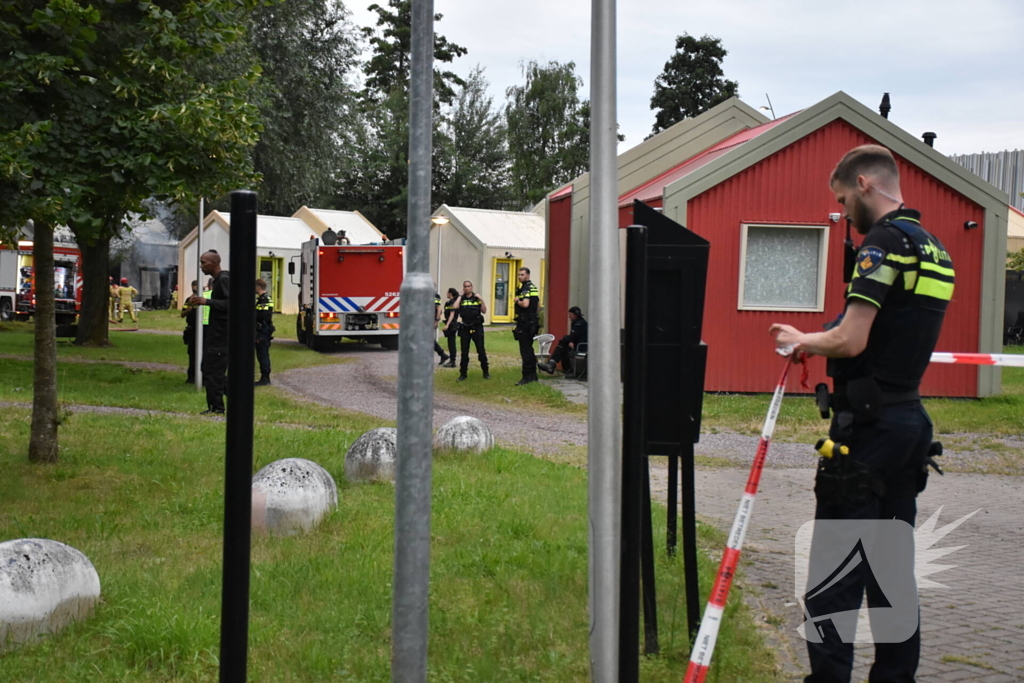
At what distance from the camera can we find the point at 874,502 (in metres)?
3.55

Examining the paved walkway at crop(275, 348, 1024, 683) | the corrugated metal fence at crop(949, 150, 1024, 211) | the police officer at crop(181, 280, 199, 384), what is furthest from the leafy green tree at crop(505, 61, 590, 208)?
the paved walkway at crop(275, 348, 1024, 683)

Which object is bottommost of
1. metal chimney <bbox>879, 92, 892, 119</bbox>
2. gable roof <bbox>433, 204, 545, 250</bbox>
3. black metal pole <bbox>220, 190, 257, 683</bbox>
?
black metal pole <bbox>220, 190, 257, 683</bbox>

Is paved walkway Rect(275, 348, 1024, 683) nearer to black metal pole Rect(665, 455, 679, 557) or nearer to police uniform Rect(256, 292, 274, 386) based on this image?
black metal pole Rect(665, 455, 679, 557)

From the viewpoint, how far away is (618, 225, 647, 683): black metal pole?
3408mm

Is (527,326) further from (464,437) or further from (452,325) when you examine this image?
(464,437)

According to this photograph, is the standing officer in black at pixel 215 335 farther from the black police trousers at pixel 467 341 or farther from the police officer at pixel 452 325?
the police officer at pixel 452 325

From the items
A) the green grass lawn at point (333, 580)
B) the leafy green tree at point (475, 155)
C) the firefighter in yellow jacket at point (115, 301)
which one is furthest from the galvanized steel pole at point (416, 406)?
the leafy green tree at point (475, 155)

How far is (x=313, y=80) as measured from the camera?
26.3 m

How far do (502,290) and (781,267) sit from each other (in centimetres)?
2666

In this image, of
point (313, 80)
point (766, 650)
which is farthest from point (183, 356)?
point (766, 650)

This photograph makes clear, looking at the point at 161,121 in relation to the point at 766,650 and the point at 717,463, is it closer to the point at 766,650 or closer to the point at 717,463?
the point at 766,650

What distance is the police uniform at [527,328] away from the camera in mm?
18062

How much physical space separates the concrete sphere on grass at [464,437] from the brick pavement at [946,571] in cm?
163

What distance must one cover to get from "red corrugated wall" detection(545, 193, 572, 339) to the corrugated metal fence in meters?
35.7
